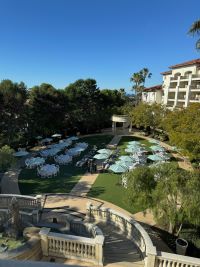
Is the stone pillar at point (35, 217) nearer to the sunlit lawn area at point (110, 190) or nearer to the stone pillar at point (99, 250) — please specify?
the stone pillar at point (99, 250)

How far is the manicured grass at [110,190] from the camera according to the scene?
1846cm

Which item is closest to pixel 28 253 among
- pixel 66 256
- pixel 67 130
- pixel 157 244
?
pixel 66 256

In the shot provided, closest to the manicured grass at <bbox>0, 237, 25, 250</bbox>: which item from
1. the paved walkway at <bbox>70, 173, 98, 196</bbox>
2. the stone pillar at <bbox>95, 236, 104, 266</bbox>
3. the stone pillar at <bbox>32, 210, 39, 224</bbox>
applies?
the stone pillar at <bbox>32, 210, 39, 224</bbox>

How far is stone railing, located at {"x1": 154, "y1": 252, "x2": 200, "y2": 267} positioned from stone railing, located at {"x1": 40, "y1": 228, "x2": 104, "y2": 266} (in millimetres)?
2556

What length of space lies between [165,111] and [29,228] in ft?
123

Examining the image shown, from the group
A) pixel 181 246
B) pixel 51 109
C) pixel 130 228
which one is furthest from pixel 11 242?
pixel 51 109

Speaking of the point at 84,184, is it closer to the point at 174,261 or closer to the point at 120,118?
the point at 174,261

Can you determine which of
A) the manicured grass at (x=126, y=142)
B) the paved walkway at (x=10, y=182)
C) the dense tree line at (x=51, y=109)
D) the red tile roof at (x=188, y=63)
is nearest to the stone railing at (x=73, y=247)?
the paved walkway at (x=10, y=182)

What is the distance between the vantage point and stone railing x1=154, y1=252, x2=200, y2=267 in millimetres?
9266

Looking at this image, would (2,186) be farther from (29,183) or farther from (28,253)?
(28,253)

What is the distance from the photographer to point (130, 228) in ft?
41.5

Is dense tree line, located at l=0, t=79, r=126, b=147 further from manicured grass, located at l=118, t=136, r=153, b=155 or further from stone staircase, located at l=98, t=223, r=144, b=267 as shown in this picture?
stone staircase, located at l=98, t=223, r=144, b=267

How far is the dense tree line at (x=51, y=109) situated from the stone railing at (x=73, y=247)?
64.0 feet

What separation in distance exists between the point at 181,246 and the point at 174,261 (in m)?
2.70
